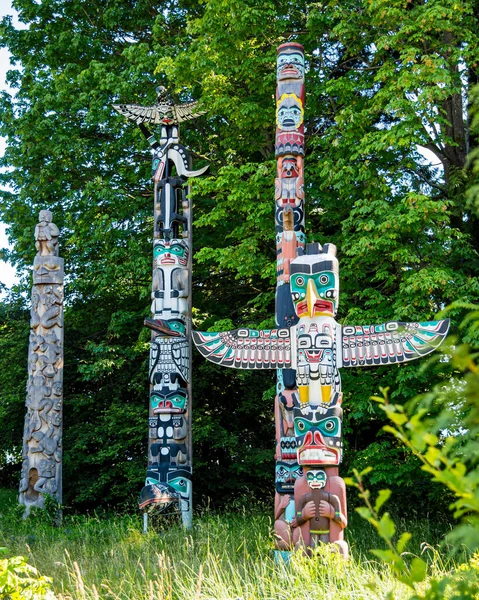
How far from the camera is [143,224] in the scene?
50.0 feet

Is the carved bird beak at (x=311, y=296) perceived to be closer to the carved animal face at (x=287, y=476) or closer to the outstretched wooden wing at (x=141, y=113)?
the carved animal face at (x=287, y=476)

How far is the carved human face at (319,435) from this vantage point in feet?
23.2

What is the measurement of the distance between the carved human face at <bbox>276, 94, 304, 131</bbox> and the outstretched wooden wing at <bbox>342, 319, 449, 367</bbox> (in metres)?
3.28

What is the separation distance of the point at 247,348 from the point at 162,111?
5.19 m

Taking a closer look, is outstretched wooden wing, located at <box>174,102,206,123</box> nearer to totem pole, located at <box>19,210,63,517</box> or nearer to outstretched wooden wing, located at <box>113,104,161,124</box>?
outstretched wooden wing, located at <box>113,104,161,124</box>

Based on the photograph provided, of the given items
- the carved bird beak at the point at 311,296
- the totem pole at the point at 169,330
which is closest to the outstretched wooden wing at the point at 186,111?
the totem pole at the point at 169,330

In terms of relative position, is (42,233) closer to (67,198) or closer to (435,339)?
(67,198)

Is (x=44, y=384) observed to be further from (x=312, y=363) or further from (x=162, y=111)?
(x=312, y=363)

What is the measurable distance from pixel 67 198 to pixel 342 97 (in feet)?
20.2

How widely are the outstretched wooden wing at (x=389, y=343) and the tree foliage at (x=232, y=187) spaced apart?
6.37 feet

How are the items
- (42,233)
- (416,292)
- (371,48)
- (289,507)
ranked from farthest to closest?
(371,48) → (42,233) → (416,292) → (289,507)

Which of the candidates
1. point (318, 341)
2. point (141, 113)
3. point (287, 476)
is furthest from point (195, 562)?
point (141, 113)

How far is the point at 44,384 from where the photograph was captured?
449 inches

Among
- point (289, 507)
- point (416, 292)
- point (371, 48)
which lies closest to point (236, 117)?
point (371, 48)
